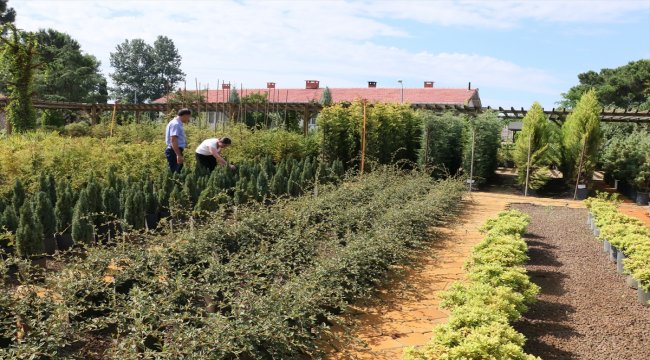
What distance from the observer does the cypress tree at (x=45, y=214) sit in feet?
18.0

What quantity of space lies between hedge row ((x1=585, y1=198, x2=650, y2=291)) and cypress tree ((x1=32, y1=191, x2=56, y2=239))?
5713 mm

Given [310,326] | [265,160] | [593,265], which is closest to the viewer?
[310,326]

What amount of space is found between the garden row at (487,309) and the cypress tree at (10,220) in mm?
4073

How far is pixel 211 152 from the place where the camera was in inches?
354

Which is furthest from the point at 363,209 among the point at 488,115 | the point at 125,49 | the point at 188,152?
the point at 125,49

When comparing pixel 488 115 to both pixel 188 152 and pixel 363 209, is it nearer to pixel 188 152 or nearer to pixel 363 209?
pixel 188 152

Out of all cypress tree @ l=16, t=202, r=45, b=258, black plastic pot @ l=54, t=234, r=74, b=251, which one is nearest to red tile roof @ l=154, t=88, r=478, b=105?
black plastic pot @ l=54, t=234, r=74, b=251

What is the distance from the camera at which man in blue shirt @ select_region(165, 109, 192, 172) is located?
850cm

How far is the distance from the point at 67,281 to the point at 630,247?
5351 millimetres

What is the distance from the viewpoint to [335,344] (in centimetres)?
390

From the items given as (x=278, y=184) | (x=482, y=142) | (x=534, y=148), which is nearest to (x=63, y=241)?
(x=278, y=184)

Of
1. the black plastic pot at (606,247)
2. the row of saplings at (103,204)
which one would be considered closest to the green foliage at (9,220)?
the row of saplings at (103,204)

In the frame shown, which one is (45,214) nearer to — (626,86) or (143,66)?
(626,86)

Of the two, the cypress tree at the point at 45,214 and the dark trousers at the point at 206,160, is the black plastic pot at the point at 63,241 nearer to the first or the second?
the cypress tree at the point at 45,214
